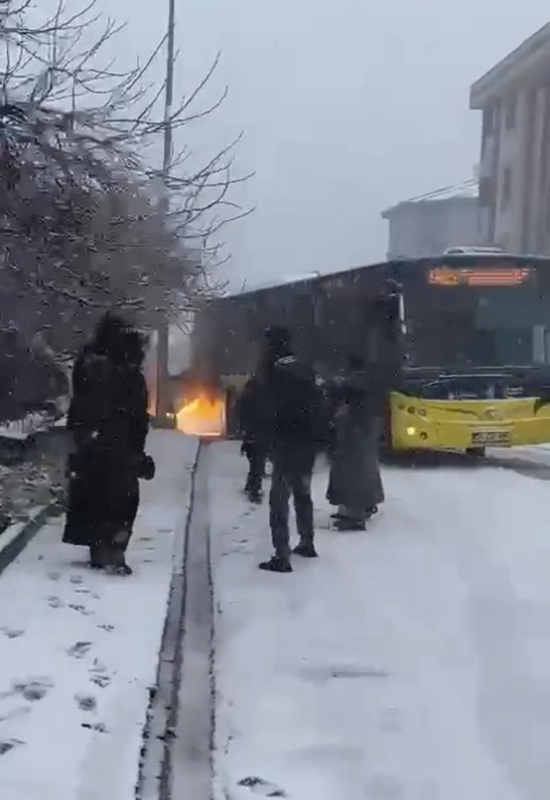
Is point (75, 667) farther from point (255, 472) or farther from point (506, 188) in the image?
point (506, 188)

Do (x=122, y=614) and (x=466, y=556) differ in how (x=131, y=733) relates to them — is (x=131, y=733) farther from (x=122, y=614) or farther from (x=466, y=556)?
(x=466, y=556)

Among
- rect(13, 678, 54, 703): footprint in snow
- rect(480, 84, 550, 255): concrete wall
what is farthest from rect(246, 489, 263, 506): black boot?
rect(480, 84, 550, 255): concrete wall

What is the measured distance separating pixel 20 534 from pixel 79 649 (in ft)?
11.2

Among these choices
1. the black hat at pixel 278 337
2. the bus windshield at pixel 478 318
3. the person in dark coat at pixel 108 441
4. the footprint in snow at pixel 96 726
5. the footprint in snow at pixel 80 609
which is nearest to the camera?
the footprint in snow at pixel 96 726

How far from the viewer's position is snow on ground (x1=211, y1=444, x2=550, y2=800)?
5762 mm

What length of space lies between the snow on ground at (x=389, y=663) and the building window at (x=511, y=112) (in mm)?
41693

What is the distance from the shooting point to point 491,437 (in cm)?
1781

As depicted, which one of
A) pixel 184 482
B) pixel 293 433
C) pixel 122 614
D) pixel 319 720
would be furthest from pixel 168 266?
pixel 319 720

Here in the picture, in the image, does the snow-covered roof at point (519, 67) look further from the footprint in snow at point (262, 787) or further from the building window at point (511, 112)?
the footprint in snow at point (262, 787)

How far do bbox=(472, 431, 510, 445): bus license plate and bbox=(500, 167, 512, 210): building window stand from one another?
36264 mm

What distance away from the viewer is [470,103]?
57.2 m

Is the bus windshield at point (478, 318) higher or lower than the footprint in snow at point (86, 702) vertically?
higher

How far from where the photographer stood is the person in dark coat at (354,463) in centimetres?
1231

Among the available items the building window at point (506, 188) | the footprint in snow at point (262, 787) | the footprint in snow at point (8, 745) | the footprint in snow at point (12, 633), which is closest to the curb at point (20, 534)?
the footprint in snow at point (12, 633)
